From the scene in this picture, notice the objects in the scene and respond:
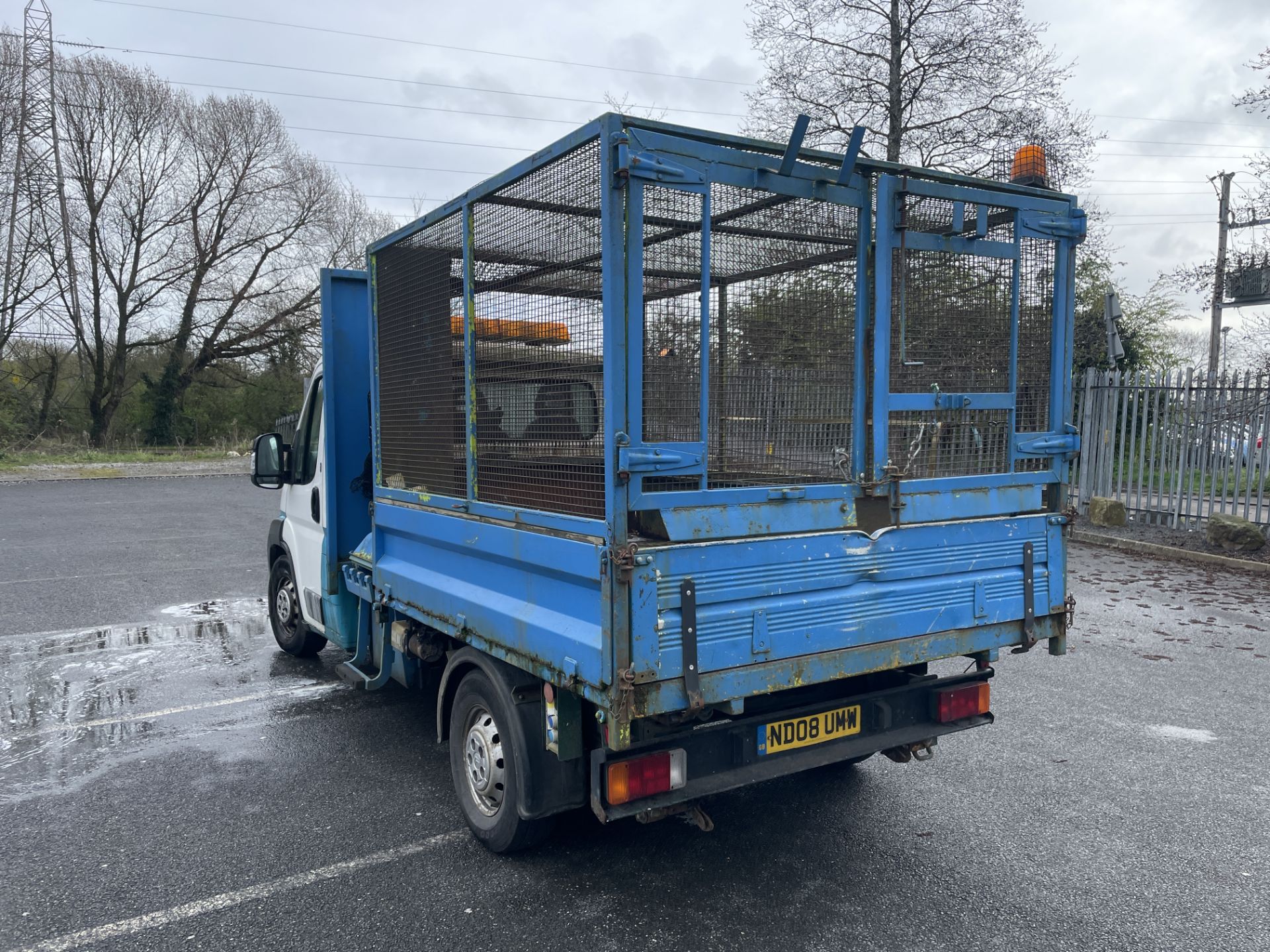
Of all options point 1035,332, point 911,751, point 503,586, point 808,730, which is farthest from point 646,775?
point 1035,332

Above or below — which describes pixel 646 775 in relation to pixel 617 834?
above

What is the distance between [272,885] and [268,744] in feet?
5.26

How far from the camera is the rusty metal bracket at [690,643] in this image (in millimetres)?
2859

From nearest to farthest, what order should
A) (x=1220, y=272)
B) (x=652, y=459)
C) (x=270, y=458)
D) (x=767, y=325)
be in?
(x=652, y=459) < (x=767, y=325) < (x=270, y=458) < (x=1220, y=272)

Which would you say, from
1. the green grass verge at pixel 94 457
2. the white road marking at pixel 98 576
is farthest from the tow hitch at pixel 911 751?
the green grass verge at pixel 94 457

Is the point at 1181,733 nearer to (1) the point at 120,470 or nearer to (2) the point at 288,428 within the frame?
(2) the point at 288,428

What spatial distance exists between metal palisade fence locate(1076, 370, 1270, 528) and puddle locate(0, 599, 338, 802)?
10718 millimetres

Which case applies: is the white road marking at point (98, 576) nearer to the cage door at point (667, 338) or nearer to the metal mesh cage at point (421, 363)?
the metal mesh cage at point (421, 363)

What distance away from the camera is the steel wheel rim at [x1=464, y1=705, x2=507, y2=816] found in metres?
3.50

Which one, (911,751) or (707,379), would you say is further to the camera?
(911,751)

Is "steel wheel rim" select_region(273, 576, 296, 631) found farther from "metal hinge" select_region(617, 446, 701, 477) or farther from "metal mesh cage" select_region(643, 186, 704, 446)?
"metal hinge" select_region(617, 446, 701, 477)

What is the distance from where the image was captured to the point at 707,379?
121 inches

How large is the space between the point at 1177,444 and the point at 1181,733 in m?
8.03

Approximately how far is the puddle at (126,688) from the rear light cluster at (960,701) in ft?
12.7
